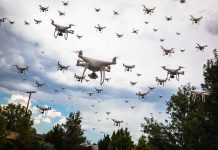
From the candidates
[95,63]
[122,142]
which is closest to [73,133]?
[122,142]

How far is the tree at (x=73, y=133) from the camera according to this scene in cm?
7812

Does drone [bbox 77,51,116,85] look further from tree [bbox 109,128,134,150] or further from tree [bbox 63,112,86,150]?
tree [bbox 63,112,86,150]

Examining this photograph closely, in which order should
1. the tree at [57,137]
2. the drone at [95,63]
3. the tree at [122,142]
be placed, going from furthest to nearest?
the tree at [57,137], the tree at [122,142], the drone at [95,63]

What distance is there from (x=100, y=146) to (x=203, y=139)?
5953 cm

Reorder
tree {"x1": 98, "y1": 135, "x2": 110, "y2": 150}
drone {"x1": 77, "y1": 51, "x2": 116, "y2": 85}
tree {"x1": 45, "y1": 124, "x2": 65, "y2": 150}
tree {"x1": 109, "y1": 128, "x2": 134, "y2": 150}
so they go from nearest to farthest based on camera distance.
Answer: drone {"x1": 77, "y1": 51, "x2": 116, "y2": 85}
tree {"x1": 109, "y1": 128, "x2": 134, "y2": 150}
tree {"x1": 45, "y1": 124, "x2": 65, "y2": 150}
tree {"x1": 98, "y1": 135, "x2": 110, "y2": 150}

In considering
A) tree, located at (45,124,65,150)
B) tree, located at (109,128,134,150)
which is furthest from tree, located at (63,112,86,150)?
tree, located at (109,128,134,150)

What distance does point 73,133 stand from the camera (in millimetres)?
79500

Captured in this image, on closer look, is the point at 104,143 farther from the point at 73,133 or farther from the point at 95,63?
the point at 95,63

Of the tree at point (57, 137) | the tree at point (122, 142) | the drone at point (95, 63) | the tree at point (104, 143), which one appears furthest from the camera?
the tree at point (104, 143)

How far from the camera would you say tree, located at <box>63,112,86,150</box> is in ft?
256

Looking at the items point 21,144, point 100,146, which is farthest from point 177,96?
point 100,146

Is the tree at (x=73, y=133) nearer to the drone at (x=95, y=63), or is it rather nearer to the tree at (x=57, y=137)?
the tree at (x=57, y=137)

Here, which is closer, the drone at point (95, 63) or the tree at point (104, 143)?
the drone at point (95, 63)

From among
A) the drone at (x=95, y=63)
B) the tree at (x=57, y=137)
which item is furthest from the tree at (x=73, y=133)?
the drone at (x=95, y=63)
